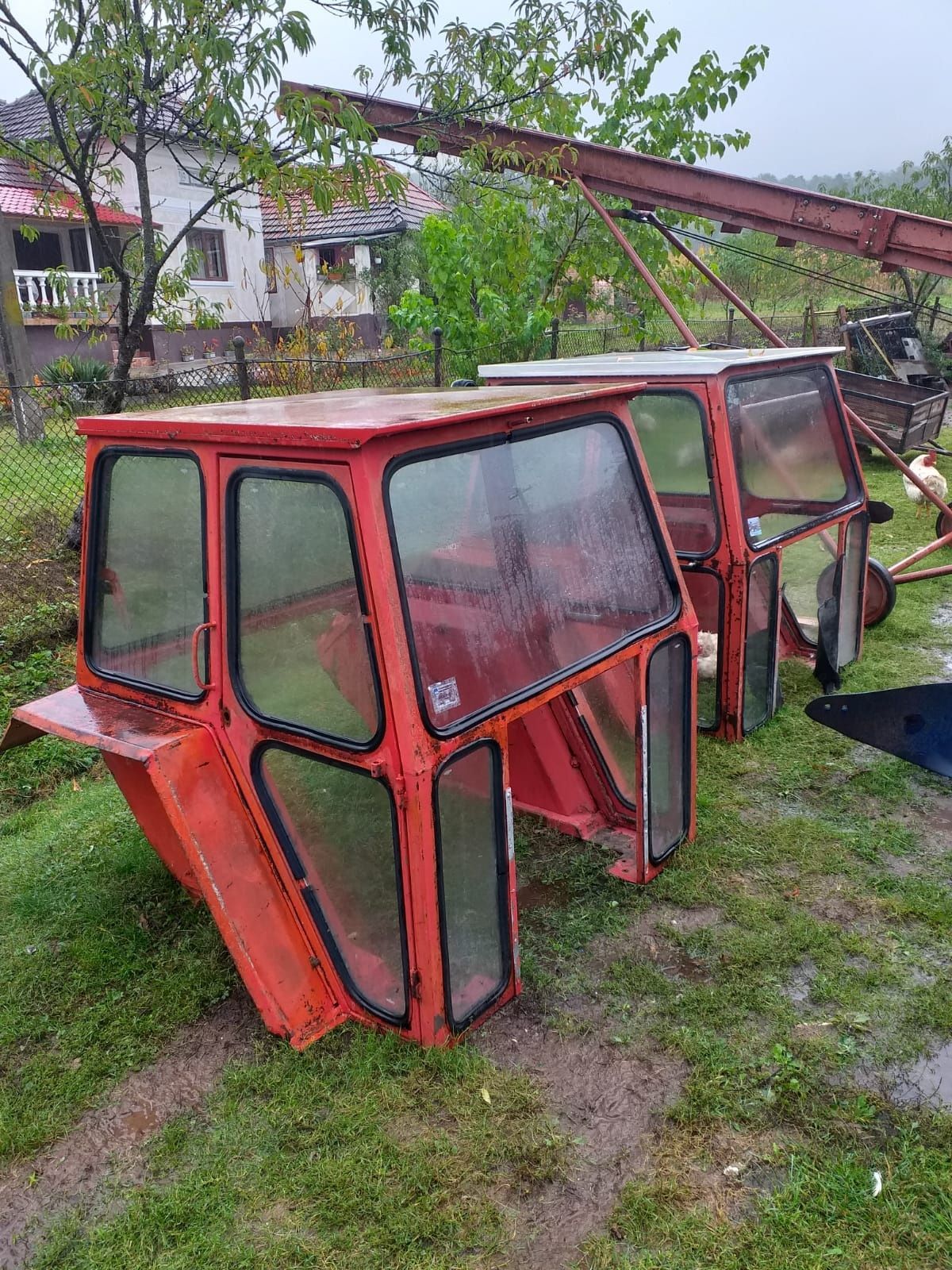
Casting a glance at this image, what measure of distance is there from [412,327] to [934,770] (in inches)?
279

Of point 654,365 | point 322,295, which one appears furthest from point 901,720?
point 322,295

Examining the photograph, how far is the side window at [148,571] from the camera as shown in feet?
8.85

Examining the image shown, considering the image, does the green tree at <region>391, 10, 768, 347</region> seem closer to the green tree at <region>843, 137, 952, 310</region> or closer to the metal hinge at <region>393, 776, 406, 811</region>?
the metal hinge at <region>393, 776, 406, 811</region>

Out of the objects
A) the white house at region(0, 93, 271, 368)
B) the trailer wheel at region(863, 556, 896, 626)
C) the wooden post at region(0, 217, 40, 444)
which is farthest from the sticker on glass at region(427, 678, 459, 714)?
the white house at region(0, 93, 271, 368)

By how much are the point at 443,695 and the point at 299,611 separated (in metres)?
0.46

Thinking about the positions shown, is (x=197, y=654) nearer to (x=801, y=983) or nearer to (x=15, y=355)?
(x=801, y=983)

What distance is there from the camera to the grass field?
83.7 inches

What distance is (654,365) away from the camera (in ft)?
15.0

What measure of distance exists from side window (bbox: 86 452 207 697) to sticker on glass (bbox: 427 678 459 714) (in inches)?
28.1

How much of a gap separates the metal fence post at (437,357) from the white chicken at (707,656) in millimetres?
4248

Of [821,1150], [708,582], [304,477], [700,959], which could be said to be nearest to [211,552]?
[304,477]

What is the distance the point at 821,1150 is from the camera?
7.59 feet

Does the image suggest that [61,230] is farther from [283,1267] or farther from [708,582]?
[283,1267]

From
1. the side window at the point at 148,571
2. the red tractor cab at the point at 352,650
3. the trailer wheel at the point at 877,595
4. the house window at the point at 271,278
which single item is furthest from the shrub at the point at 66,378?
the house window at the point at 271,278
